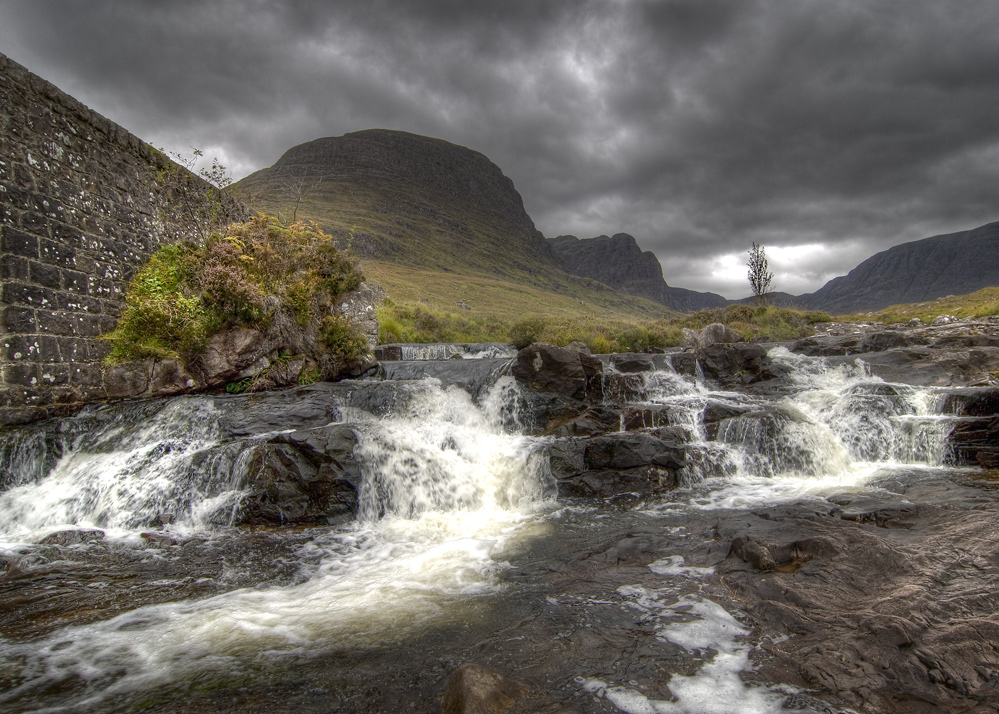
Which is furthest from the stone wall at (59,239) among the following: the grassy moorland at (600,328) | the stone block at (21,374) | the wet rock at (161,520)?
the grassy moorland at (600,328)

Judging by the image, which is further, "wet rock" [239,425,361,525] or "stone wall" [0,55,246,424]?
"stone wall" [0,55,246,424]

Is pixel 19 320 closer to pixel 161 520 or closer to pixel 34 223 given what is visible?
pixel 34 223

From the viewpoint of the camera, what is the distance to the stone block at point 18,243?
23.1ft

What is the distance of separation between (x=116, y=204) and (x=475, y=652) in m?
11.0

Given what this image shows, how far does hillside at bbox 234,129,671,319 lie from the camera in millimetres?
69188

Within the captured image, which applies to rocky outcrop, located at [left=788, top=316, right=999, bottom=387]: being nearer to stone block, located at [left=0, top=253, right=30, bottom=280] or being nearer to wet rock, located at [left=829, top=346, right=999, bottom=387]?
wet rock, located at [left=829, top=346, right=999, bottom=387]

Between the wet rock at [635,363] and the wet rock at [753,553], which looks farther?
the wet rock at [635,363]

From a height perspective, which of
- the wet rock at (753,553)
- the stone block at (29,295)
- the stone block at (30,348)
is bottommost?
the wet rock at (753,553)

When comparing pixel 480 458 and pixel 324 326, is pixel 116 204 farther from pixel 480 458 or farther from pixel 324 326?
pixel 480 458

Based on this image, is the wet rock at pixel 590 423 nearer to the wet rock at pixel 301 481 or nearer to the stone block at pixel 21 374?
the wet rock at pixel 301 481

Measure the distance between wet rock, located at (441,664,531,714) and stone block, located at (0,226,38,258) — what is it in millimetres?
9597

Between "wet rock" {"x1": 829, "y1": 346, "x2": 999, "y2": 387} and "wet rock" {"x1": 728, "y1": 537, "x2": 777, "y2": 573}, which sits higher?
"wet rock" {"x1": 829, "y1": 346, "x2": 999, "y2": 387}

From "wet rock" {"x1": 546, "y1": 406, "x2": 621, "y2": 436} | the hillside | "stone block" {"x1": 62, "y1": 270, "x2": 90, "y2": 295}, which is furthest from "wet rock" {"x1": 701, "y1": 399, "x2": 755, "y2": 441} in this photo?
the hillside

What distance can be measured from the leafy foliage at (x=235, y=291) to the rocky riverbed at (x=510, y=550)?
1.63 m
